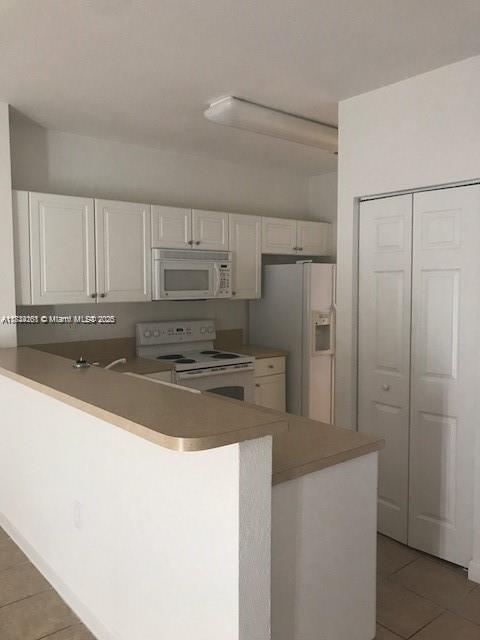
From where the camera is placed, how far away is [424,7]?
219 cm

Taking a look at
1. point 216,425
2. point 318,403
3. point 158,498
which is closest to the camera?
point 216,425

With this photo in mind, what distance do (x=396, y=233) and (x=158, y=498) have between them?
2007mm

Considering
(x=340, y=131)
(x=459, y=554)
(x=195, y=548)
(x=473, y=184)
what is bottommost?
(x=459, y=554)

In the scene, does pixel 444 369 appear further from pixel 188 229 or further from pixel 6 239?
pixel 6 239

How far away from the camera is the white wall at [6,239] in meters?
3.39

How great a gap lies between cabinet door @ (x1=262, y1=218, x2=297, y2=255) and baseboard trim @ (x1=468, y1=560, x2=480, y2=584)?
306 centimetres

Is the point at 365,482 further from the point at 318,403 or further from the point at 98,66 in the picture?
the point at 318,403

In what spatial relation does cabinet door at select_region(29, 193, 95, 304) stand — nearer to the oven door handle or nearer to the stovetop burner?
the oven door handle

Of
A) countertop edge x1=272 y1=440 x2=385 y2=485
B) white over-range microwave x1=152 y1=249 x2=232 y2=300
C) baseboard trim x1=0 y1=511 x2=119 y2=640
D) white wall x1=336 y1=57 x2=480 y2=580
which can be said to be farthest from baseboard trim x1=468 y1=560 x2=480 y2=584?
white over-range microwave x1=152 y1=249 x2=232 y2=300

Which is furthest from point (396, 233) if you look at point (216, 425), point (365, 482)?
point (216, 425)

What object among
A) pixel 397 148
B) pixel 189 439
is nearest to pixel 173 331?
pixel 397 148

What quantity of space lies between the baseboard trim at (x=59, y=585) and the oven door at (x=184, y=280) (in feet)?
6.31

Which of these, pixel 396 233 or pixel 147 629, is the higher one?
pixel 396 233

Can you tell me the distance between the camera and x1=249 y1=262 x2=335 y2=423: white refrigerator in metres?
4.72
